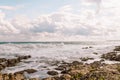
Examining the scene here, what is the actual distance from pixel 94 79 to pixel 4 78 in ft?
16.1

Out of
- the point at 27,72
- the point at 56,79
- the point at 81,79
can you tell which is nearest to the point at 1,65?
the point at 27,72

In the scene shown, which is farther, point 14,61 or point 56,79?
point 14,61

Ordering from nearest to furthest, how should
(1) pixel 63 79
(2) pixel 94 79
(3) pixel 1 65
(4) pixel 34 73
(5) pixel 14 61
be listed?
(2) pixel 94 79
(1) pixel 63 79
(4) pixel 34 73
(3) pixel 1 65
(5) pixel 14 61

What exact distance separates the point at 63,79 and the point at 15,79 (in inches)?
115

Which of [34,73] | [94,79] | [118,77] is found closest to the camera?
[94,79]

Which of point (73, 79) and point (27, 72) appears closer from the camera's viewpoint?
point (73, 79)

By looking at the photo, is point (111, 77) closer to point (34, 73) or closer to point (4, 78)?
point (4, 78)

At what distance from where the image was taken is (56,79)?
14.3 meters

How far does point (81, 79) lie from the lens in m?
13.2

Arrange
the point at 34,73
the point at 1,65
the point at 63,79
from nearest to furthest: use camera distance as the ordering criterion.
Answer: the point at 63,79, the point at 34,73, the point at 1,65

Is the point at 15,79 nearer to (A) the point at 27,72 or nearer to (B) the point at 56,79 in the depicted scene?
(B) the point at 56,79

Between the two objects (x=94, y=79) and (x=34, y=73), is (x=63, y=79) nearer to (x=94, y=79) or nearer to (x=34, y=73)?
(x=94, y=79)

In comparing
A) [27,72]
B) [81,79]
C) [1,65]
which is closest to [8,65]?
[1,65]

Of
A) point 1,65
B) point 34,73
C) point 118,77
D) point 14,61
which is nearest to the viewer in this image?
point 118,77
